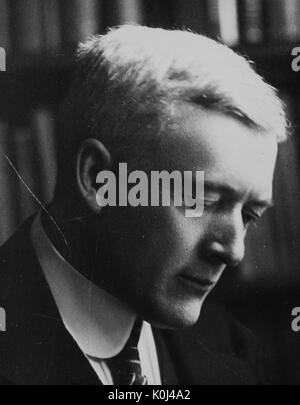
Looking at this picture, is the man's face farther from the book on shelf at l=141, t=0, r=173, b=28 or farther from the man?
the book on shelf at l=141, t=0, r=173, b=28

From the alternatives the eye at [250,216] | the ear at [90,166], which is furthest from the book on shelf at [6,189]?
the eye at [250,216]

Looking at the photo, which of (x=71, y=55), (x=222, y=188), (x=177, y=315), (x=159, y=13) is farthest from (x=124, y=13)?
(x=177, y=315)

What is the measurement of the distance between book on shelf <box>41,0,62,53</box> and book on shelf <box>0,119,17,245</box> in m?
0.29

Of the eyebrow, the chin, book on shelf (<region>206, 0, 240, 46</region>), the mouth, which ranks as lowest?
the chin

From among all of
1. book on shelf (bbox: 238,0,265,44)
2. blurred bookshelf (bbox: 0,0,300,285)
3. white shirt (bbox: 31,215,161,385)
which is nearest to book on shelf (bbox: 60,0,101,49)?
blurred bookshelf (bbox: 0,0,300,285)

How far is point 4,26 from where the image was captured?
242 cm

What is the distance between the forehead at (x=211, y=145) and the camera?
232 centimetres

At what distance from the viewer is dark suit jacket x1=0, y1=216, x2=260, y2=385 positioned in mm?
2344

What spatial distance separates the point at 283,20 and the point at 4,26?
2.88 feet

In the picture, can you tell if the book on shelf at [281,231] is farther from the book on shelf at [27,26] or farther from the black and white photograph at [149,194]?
the book on shelf at [27,26]

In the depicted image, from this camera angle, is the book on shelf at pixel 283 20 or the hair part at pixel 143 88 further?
the book on shelf at pixel 283 20

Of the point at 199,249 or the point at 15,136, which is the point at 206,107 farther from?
the point at 15,136

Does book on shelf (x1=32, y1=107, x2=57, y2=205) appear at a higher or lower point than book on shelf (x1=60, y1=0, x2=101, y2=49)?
lower

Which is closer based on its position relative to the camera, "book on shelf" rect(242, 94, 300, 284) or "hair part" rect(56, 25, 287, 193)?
"hair part" rect(56, 25, 287, 193)
